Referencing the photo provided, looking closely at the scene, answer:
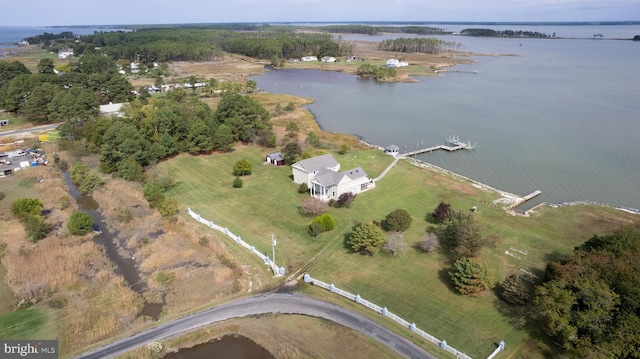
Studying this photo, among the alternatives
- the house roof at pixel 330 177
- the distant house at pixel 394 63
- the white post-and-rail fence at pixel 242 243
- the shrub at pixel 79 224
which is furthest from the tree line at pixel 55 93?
the distant house at pixel 394 63

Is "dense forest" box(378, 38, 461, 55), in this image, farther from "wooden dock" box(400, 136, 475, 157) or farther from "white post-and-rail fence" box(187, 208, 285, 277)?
"white post-and-rail fence" box(187, 208, 285, 277)

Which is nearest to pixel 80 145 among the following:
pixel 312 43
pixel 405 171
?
pixel 405 171

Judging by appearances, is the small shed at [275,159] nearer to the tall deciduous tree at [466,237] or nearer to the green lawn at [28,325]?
A: the tall deciduous tree at [466,237]

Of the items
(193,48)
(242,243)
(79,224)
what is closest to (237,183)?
(242,243)

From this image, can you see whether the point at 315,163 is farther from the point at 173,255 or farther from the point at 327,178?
the point at 173,255

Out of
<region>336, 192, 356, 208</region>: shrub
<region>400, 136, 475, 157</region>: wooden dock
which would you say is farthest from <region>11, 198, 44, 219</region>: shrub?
<region>400, 136, 475, 157</region>: wooden dock

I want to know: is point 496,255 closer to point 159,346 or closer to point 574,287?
point 574,287

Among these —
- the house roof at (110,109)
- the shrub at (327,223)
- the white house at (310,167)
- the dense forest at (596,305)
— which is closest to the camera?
the dense forest at (596,305)
